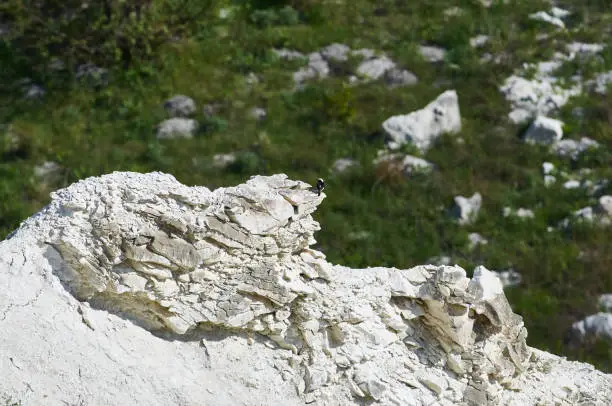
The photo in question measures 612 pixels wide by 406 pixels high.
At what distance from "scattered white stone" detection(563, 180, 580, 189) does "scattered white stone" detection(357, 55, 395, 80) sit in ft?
18.2

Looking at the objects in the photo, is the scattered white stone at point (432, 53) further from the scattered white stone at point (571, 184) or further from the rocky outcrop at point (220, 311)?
the rocky outcrop at point (220, 311)

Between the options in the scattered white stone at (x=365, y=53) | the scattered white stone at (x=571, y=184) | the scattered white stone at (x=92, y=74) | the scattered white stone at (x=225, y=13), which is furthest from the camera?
the scattered white stone at (x=225, y=13)

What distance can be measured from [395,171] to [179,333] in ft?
33.3

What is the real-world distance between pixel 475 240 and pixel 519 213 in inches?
48.8

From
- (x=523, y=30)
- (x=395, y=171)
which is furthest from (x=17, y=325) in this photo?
(x=523, y=30)

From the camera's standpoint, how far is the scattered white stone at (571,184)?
713 inches

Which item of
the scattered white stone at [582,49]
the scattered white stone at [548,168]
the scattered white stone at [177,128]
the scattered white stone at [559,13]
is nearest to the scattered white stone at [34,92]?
the scattered white stone at [177,128]

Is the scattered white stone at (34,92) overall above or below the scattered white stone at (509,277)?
above

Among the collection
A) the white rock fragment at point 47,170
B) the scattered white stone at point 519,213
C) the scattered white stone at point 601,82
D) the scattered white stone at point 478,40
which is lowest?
the scattered white stone at point 519,213

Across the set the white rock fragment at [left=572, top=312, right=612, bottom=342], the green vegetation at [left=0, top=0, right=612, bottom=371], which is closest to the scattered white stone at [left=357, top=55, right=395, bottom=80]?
the green vegetation at [left=0, top=0, right=612, bottom=371]

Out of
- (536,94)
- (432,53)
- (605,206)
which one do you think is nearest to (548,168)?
(605,206)

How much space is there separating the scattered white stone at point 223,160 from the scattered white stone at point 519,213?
5795 mm

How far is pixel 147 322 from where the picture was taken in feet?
29.7

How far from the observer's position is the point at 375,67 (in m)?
21.7
